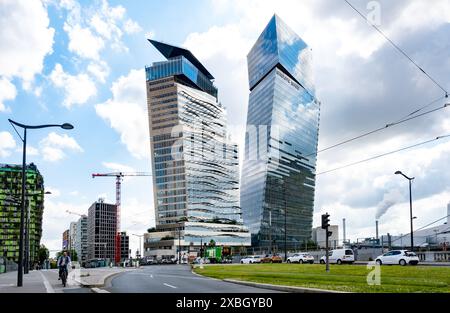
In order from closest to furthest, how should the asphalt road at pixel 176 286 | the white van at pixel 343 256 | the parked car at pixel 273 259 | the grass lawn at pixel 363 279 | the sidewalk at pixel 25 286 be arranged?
1. the grass lawn at pixel 363 279
2. the asphalt road at pixel 176 286
3. the sidewalk at pixel 25 286
4. the white van at pixel 343 256
5. the parked car at pixel 273 259

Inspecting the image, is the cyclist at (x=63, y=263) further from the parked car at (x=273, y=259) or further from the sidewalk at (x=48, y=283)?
the parked car at (x=273, y=259)

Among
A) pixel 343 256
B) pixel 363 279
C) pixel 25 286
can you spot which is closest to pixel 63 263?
pixel 25 286

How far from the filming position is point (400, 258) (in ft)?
145

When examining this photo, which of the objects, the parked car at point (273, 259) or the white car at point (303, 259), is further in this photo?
the parked car at point (273, 259)

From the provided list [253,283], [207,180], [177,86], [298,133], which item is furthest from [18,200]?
[298,133]

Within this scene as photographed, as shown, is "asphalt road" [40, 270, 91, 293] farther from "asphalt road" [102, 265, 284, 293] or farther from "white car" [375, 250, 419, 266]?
"white car" [375, 250, 419, 266]

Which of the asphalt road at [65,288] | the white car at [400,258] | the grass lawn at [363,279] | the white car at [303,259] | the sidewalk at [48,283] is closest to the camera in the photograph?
the grass lawn at [363,279]

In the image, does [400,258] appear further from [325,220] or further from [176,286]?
[176,286]

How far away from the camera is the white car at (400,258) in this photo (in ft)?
142

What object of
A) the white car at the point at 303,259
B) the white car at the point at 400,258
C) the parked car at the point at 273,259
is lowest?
the parked car at the point at 273,259

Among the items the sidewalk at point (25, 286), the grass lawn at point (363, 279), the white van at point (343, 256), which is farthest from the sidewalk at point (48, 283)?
the white van at point (343, 256)

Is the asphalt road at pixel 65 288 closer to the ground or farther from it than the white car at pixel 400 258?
farther from it

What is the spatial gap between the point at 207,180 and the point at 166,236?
3536cm
